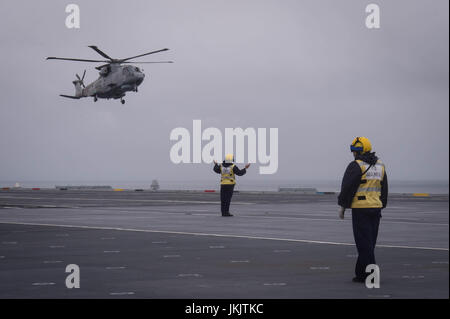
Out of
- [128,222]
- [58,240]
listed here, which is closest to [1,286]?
[58,240]

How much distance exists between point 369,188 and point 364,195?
0.56 ft

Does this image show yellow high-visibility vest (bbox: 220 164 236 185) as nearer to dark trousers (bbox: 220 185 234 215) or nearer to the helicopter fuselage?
dark trousers (bbox: 220 185 234 215)

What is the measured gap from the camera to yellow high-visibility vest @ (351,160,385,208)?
12.7m

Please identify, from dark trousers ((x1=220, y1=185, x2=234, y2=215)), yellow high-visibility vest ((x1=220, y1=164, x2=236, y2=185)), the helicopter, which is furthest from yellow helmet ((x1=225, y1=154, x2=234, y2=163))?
the helicopter

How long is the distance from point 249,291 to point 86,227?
14.2 meters

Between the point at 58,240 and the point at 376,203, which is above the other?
the point at 376,203

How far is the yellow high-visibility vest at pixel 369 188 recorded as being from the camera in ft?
41.8

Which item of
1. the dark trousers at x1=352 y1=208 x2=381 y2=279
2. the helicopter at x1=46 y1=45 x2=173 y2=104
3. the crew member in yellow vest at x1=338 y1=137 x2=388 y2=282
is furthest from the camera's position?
the helicopter at x1=46 y1=45 x2=173 y2=104

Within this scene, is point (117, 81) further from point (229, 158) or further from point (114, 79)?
point (229, 158)

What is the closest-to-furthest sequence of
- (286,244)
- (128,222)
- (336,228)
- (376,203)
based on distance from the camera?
(376,203) → (286,244) → (336,228) → (128,222)

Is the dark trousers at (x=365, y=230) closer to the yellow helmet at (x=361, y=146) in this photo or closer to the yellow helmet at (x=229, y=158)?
the yellow helmet at (x=361, y=146)

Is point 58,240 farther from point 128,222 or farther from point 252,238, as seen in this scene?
point 128,222
